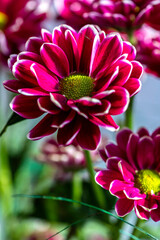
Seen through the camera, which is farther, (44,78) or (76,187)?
(76,187)

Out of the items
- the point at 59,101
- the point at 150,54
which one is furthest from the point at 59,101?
the point at 150,54

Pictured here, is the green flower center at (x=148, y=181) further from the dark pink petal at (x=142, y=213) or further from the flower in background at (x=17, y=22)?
the flower in background at (x=17, y=22)

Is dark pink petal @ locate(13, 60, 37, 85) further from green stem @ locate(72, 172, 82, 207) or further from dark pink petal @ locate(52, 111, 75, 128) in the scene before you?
green stem @ locate(72, 172, 82, 207)

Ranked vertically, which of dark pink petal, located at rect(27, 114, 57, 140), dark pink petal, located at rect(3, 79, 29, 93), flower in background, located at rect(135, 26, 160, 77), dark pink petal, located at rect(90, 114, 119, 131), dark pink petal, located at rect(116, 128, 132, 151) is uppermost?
flower in background, located at rect(135, 26, 160, 77)

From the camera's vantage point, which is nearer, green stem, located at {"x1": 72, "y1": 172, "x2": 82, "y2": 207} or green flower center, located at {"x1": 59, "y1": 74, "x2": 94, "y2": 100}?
green flower center, located at {"x1": 59, "y1": 74, "x2": 94, "y2": 100}

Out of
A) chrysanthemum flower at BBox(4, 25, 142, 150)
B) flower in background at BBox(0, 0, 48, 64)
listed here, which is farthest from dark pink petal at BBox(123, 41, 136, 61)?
flower in background at BBox(0, 0, 48, 64)

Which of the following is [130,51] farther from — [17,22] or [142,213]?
[17,22]

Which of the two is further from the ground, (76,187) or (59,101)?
(59,101)
